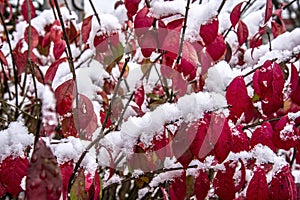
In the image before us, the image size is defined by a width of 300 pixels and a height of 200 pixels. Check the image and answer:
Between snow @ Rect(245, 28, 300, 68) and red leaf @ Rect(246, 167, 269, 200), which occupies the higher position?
snow @ Rect(245, 28, 300, 68)

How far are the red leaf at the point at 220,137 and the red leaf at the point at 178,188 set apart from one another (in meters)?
0.15

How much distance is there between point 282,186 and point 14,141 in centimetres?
60

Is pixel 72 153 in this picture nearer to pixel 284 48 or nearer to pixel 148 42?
pixel 148 42

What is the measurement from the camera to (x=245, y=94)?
3.43 ft

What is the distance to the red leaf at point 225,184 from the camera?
104 cm

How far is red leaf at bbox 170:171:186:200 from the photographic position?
1075mm

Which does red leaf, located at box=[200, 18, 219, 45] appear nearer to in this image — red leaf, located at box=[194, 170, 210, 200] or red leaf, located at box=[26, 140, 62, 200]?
red leaf, located at box=[194, 170, 210, 200]

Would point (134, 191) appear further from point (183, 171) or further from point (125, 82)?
point (183, 171)

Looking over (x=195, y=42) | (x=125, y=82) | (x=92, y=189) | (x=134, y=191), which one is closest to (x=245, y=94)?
(x=195, y=42)

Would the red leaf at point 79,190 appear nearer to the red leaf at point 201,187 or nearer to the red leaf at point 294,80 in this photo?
the red leaf at point 201,187

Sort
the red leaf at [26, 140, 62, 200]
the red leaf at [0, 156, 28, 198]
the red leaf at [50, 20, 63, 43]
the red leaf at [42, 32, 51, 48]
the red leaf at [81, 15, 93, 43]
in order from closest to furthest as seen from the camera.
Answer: the red leaf at [26, 140, 62, 200], the red leaf at [0, 156, 28, 198], the red leaf at [81, 15, 93, 43], the red leaf at [50, 20, 63, 43], the red leaf at [42, 32, 51, 48]

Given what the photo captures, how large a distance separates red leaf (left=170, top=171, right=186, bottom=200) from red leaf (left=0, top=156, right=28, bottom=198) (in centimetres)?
37

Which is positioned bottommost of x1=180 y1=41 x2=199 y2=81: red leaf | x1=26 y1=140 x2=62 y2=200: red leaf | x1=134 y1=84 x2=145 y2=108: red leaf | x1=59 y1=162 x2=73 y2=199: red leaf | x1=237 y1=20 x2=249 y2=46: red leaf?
x1=26 y1=140 x2=62 y2=200: red leaf

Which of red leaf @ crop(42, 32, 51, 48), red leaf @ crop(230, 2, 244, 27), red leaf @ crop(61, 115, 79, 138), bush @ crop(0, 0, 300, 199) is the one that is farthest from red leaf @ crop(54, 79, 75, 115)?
red leaf @ crop(42, 32, 51, 48)
